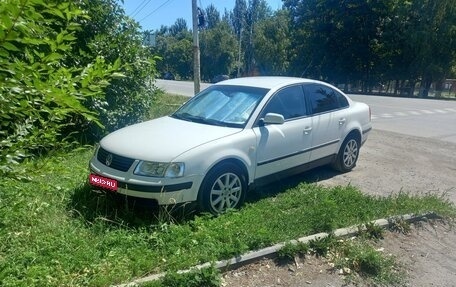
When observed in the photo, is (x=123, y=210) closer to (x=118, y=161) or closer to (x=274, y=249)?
(x=118, y=161)

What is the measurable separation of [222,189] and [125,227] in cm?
111

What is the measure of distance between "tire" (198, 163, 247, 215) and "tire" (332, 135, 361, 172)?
2.32 metres

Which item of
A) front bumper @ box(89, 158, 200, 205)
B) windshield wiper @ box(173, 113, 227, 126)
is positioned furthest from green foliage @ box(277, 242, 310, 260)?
windshield wiper @ box(173, 113, 227, 126)

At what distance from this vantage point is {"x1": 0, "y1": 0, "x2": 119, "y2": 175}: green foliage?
1.53 metres

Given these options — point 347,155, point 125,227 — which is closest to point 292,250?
point 125,227

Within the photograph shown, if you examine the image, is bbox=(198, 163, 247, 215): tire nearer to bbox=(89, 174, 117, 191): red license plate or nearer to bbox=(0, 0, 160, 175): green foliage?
bbox=(89, 174, 117, 191): red license plate

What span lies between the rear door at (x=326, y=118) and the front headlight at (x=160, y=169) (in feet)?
7.60

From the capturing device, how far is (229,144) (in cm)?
440

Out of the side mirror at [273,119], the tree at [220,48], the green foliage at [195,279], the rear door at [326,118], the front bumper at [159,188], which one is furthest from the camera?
the tree at [220,48]

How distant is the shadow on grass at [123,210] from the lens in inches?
159

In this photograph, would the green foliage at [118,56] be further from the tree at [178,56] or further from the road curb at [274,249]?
the tree at [178,56]

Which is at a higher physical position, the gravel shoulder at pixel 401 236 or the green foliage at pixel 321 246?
the green foliage at pixel 321 246

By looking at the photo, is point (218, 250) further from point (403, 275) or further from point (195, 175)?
point (403, 275)

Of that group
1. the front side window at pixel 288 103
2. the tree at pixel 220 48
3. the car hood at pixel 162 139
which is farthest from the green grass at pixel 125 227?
the tree at pixel 220 48
